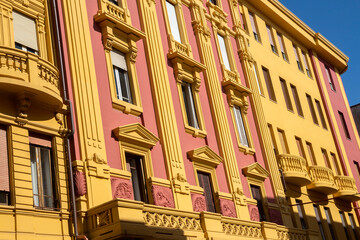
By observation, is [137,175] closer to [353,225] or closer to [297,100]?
[297,100]

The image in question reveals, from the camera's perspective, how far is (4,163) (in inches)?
523

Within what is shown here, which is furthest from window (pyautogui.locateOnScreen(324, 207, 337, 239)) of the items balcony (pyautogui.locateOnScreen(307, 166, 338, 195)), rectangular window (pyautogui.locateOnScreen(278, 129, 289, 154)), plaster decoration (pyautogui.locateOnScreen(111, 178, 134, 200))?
plaster decoration (pyautogui.locateOnScreen(111, 178, 134, 200))

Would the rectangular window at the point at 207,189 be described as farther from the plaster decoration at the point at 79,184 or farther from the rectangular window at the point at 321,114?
the rectangular window at the point at 321,114

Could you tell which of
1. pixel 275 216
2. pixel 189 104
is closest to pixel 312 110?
pixel 275 216

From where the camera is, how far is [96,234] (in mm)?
14000

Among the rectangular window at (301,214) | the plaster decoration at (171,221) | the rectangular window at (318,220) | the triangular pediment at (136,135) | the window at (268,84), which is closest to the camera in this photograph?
the plaster decoration at (171,221)

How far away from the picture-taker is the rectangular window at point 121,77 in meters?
18.2

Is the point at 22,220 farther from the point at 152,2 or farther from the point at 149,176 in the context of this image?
the point at 152,2

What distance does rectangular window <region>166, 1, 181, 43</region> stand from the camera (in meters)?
22.7

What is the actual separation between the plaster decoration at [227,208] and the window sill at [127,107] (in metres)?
4.89

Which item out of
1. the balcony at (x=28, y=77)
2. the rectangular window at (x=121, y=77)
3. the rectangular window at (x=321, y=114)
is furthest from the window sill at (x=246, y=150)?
the rectangular window at (x=321, y=114)

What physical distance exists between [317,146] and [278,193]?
9.10 metres

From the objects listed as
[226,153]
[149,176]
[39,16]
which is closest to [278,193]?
[226,153]

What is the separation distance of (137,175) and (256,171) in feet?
25.2
